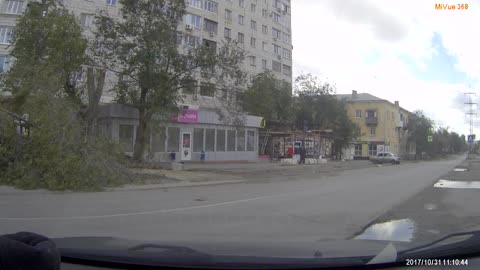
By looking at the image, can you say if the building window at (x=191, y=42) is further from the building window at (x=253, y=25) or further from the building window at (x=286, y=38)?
the building window at (x=286, y=38)

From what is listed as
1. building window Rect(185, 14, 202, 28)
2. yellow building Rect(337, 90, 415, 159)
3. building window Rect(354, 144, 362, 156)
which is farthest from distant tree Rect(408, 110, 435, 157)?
building window Rect(185, 14, 202, 28)

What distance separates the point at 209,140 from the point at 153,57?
12095mm

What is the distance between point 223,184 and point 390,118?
63.0 metres

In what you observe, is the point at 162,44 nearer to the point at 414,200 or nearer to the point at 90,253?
the point at 414,200

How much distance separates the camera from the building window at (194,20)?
45.0 m

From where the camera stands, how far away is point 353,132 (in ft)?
180

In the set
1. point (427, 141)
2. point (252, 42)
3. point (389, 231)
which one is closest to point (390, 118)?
point (427, 141)

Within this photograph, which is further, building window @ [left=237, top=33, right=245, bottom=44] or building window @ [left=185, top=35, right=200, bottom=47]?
building window @ [left=237, top=33, right=245, bottom=44]

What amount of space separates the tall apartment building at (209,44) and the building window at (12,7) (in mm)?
74

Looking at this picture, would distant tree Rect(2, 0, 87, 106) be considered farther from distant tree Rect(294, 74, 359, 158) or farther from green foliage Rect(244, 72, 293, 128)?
distant tree Rect(294, 74, 359, 158)

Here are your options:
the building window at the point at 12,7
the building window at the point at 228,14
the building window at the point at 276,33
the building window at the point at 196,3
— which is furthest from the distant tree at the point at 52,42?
the building window at the point at 276,33

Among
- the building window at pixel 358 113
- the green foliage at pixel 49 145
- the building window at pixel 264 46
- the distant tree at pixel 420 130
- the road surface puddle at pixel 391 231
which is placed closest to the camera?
the road surface puddle at pixel 391 231

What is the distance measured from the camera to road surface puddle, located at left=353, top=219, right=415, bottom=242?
21.1ft

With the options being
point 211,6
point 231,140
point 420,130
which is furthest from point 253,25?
point 420,130
